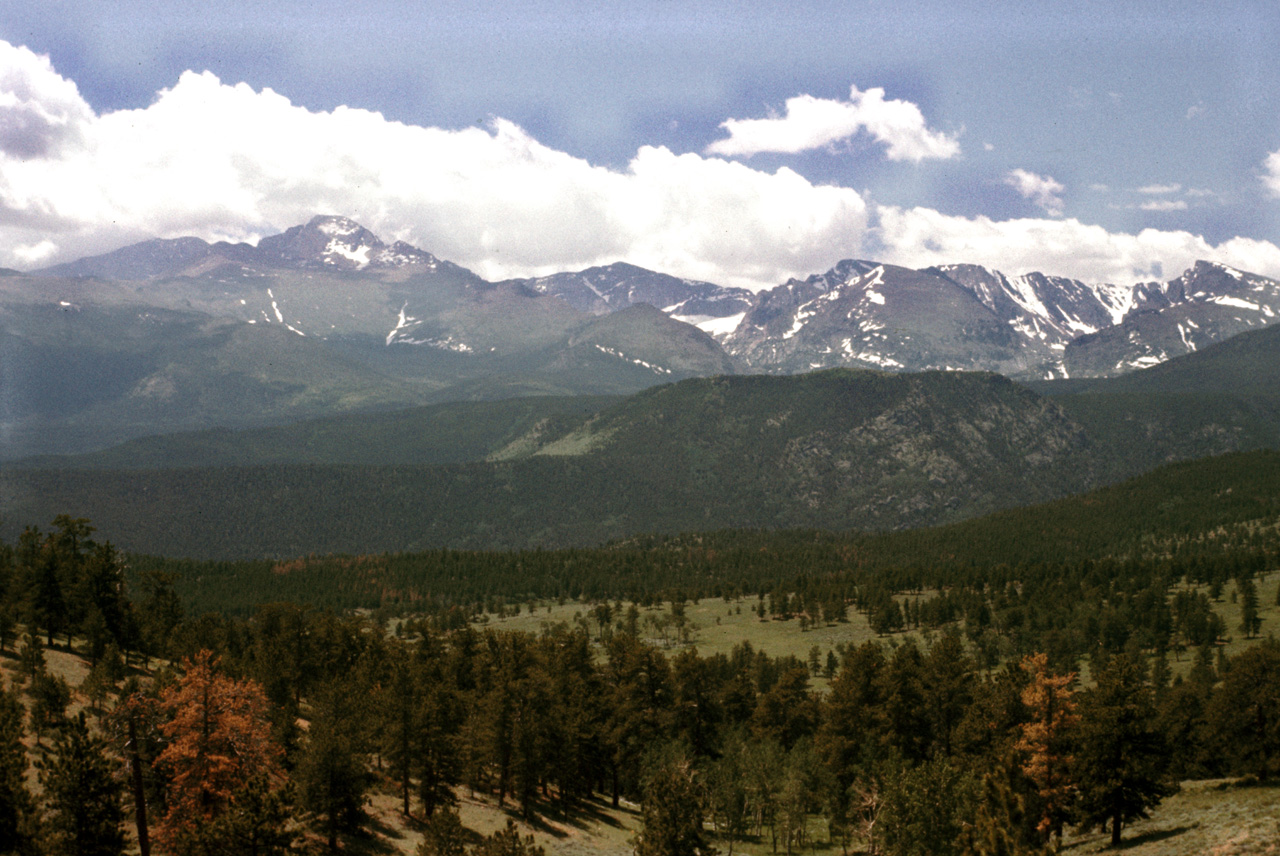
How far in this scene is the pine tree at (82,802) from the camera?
1864 inches

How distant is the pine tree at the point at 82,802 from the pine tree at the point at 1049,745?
56477mm

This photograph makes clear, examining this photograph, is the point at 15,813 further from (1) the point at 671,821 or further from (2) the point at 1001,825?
(2) the point at 1001,825

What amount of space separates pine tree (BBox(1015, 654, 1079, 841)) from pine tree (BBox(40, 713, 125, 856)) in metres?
56.5

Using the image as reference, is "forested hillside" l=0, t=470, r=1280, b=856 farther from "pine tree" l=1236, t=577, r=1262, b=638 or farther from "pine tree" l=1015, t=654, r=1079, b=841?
"pine tree" l=1236, t=577, r=1262, b=638

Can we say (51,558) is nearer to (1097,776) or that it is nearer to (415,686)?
(415,686)

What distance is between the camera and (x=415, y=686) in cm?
7794

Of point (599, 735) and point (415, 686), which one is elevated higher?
point (415, 686)

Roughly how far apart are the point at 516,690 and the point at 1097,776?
44.1 meters

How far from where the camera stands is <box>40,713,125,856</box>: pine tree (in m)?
47.3

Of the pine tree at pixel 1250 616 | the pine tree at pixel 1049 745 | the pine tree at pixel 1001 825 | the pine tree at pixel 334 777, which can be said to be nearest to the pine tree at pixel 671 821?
the pine tree at pixel 1001 825

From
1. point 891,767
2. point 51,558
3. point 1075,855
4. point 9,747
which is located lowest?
point 1075,855

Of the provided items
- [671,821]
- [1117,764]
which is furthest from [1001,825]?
[1117,764]

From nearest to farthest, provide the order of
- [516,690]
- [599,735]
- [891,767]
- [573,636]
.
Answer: [891,767], [516,690], [599,735], [573,636]

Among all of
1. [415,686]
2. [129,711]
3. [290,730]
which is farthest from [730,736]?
[129,711]
